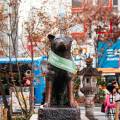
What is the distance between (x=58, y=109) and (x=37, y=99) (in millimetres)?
17121

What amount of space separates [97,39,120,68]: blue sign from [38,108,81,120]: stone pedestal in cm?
2478

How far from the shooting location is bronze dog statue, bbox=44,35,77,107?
10.2 m

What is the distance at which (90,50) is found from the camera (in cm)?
3775

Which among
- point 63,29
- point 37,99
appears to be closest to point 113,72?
point 37,99

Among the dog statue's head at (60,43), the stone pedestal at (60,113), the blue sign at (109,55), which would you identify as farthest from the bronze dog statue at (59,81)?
the blue sign at (109,55)

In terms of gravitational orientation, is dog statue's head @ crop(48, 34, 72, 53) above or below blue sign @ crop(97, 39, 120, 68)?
above

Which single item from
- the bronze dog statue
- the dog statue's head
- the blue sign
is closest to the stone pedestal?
the bronze dog statue

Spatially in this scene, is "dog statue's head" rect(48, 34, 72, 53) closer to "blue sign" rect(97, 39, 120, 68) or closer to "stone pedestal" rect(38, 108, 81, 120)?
"stone pedestal" rect(38, 108, 81, 120)

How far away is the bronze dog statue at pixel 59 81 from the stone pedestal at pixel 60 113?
172 millimetres

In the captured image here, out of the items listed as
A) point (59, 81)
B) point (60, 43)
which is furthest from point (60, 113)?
point (60, 43)

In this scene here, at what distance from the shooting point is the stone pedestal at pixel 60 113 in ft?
32.8

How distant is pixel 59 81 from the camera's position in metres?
10.3

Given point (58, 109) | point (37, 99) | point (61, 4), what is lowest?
point (37, 99)

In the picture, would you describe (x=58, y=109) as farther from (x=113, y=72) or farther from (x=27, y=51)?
(x=113, y=72)
